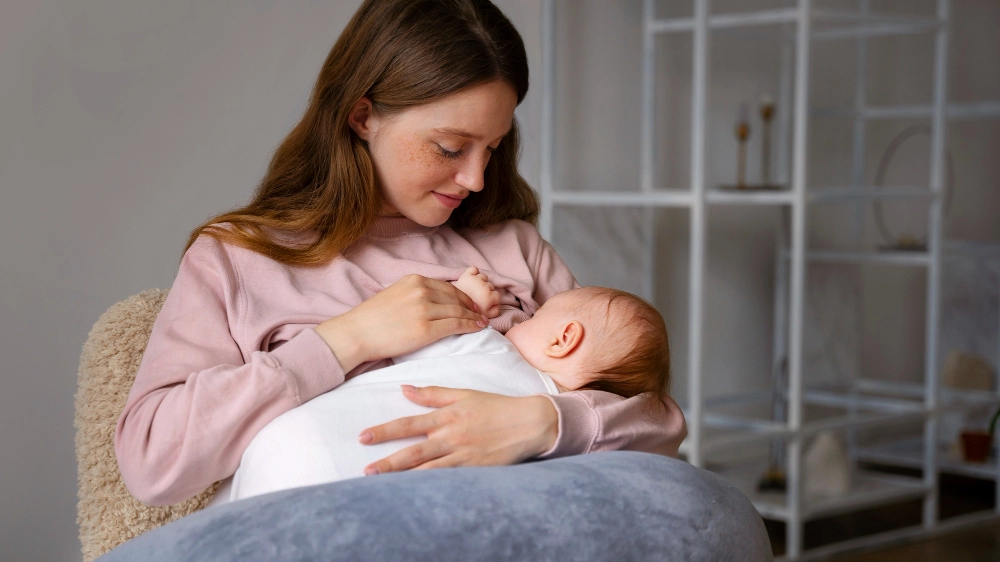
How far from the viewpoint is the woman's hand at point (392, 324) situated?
4.05ft

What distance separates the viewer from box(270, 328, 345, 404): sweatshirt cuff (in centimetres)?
119

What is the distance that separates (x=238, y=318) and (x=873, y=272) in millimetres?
3809

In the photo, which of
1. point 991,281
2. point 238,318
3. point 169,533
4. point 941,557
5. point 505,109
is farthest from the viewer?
point 991,281

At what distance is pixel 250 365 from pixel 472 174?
1.40ft

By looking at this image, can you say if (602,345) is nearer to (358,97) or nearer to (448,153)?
(448,153)

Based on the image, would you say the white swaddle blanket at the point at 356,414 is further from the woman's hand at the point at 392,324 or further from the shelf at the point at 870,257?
the shelf at the point at 870,257

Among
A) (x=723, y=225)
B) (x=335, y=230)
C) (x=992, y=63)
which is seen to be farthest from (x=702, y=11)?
(x=992, y=63)

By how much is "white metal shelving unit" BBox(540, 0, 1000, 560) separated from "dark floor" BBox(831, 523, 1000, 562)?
49 mm

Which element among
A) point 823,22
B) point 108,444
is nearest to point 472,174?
point 108,444

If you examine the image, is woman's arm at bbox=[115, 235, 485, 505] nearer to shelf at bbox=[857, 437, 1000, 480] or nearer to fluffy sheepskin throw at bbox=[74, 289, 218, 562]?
fluffy sheepskin throw at bbox=[74, 289, 218, 562]

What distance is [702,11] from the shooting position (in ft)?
9.17

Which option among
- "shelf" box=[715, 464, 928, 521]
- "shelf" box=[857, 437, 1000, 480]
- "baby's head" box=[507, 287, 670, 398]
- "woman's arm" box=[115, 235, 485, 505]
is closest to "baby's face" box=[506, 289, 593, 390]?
"baby's head" box=[507, 287, 670, 398]

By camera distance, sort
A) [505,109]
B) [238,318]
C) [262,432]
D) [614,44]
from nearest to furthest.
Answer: [262,432]
[238,318]
[505,109]
[614,44]

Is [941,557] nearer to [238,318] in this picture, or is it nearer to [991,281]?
[991,281]
